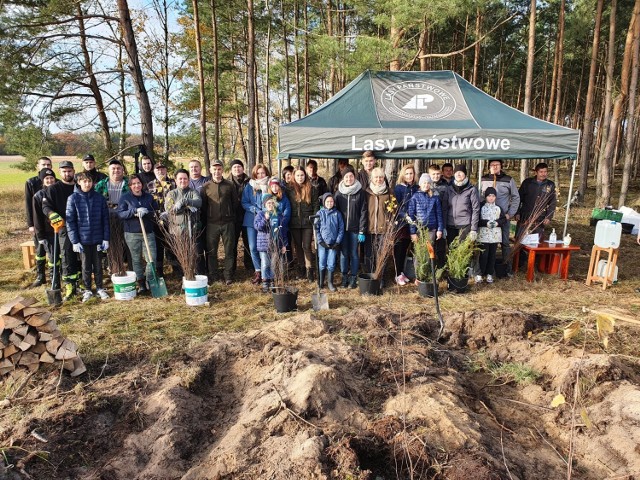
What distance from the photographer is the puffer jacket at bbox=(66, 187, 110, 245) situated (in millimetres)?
5102

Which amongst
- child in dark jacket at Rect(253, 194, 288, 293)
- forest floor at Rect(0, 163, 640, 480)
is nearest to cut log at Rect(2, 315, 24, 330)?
forest floor at Rect(0, 163, 640, 480)

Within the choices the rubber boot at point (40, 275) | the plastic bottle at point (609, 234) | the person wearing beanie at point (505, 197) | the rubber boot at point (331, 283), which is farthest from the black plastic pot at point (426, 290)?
the rubber boot at point (40, 275)

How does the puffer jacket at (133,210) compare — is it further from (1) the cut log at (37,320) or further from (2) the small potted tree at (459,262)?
(2) the small potted tree at (459,262)

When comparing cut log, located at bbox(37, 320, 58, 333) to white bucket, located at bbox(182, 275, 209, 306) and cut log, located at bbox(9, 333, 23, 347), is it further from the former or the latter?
white bucket, located at bbox(182, 275, 209, 306)

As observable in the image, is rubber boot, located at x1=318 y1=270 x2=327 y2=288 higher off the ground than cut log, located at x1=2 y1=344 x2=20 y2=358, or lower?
lower

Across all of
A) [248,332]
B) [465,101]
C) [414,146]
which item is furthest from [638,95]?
[248,332]

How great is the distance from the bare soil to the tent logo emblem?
12.0 ft

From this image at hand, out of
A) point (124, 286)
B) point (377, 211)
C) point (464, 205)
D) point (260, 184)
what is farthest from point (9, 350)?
point (464, 205)

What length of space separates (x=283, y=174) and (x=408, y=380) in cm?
397

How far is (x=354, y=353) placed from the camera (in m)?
3.46

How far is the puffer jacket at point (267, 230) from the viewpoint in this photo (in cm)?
541

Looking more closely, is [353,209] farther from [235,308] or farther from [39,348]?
[39,348]

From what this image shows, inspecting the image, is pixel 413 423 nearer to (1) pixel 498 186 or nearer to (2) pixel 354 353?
(2) pixel 354 353

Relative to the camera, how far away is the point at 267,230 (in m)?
5.45
